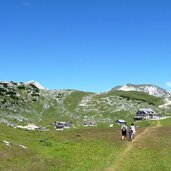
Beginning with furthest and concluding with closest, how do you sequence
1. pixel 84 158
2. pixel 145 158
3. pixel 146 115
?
1. pixel 146 115
2. pixel 145 158
3. pixel 84 158

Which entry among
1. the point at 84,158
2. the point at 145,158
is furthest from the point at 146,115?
the point at 84,158

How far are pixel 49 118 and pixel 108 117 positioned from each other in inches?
1188

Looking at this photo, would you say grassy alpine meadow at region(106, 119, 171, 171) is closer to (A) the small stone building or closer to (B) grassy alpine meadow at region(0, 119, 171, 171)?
(B) grassy alpine meadow at region(0, 119, 171, 171)

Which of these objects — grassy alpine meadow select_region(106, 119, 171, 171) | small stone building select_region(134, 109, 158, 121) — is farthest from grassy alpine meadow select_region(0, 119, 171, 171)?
small stone building select_region(134, 109, 158, 121)

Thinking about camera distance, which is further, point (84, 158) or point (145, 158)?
point (145, 158)

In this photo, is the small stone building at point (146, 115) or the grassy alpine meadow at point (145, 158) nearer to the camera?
the grassy alpine meadow at point (145, 158)

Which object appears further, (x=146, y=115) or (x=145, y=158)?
(x=146, y=115)

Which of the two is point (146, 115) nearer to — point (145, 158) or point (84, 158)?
point (145, 158)

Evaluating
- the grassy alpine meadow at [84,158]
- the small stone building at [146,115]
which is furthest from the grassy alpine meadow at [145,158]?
the small stone building at [146,115]

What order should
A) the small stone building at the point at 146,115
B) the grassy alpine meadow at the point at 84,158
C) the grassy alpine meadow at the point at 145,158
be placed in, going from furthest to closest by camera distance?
the small stone building at the point at 146,115 → the grassy alpine meadow at the point at 145,158 → the grassy alpine meadow at the point at 84,158

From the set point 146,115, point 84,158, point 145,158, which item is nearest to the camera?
point 84,158

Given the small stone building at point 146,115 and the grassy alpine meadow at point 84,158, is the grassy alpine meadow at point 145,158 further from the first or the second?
the small stone building at point 146,115

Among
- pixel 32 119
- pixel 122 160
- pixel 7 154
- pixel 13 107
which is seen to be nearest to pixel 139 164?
pixel 122 160

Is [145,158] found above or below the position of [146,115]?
below
